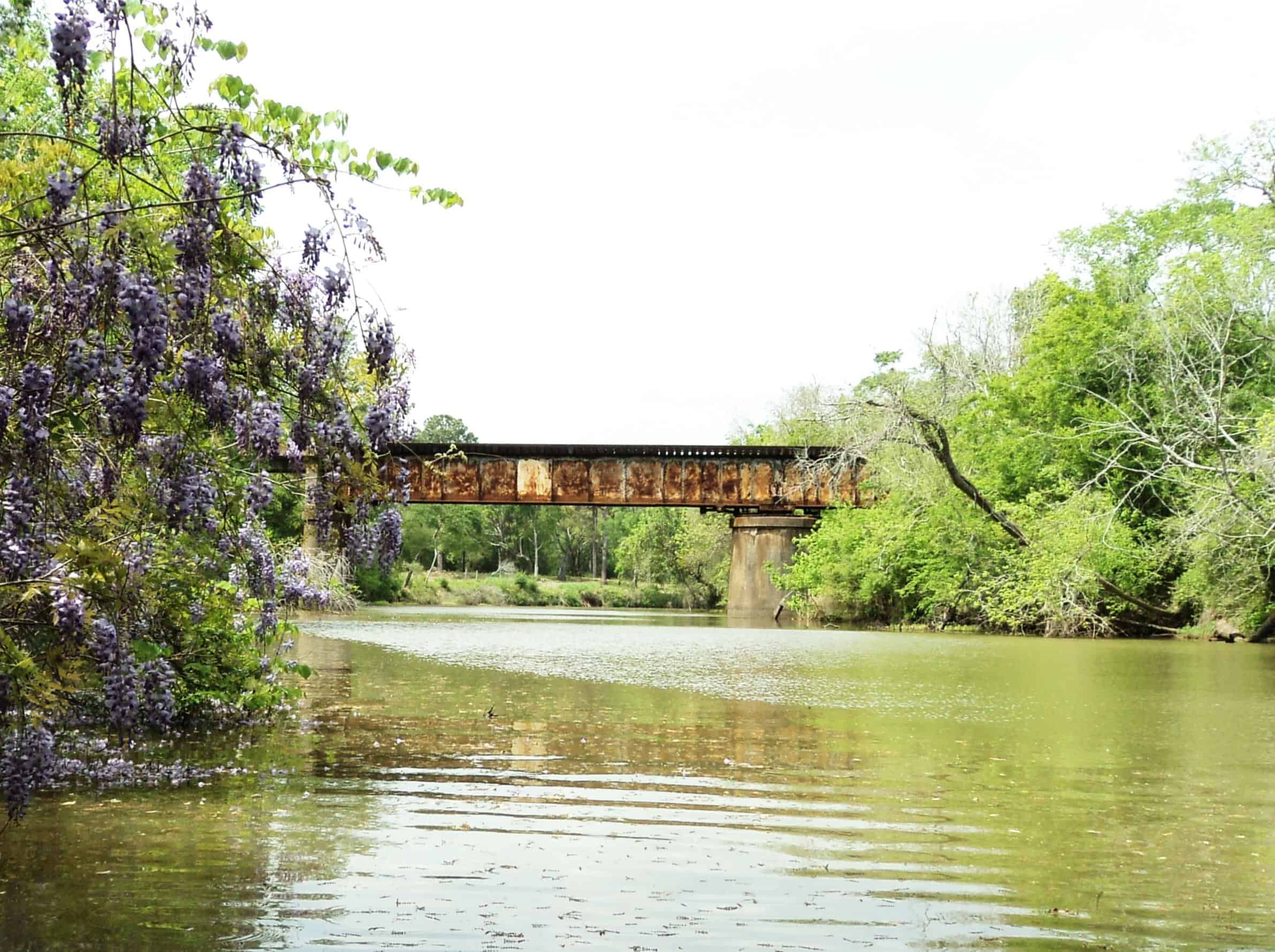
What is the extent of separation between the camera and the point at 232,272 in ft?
17.5

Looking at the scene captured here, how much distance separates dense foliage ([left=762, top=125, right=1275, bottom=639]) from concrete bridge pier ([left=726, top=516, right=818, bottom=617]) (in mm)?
995

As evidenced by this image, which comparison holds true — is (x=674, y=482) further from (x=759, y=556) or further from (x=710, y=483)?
(x=759, y=556)

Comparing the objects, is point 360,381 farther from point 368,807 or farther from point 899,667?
point 899,667

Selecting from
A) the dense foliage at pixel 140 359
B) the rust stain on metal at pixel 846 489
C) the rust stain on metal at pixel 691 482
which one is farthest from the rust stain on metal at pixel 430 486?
the dense foliage at pixel 140 359

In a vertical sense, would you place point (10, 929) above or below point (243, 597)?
below

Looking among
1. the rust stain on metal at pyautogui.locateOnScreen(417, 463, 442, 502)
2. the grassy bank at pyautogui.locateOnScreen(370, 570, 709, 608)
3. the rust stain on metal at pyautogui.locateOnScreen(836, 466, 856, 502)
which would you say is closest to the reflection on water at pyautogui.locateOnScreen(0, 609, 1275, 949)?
the rust stain on metal at pyautogui.locateOnScreen(417, 463, 442, 502)

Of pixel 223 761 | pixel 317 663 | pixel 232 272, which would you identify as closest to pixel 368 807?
pixel 223 761

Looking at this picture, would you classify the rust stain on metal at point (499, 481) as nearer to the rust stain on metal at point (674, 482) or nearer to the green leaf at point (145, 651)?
the rust stain on metal at point (674, 482)

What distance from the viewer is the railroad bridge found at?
41625 millimetres

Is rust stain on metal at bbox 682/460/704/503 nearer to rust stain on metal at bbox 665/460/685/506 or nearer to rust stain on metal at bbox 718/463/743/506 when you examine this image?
rust stain on metal at bbox 665/460/685/506

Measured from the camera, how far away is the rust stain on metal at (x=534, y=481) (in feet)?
137

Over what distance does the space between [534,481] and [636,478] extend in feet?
10.6

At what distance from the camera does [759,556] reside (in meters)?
45.7

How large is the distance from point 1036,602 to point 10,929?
105 feet
